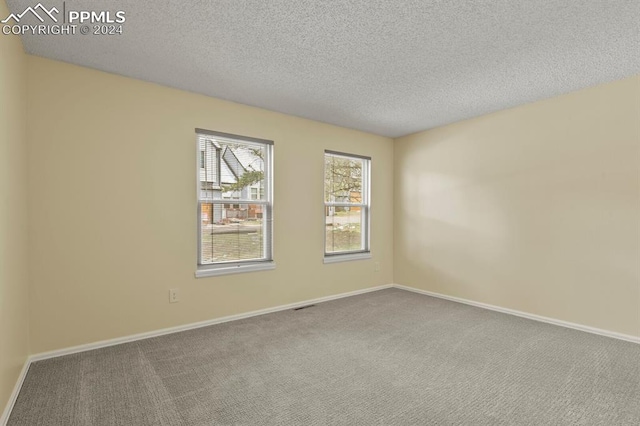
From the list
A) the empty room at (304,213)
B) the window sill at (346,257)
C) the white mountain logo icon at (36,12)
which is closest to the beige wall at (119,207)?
the empty room at (304,213)

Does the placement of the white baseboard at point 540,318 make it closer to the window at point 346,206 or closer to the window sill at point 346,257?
the window sill at point 346,257

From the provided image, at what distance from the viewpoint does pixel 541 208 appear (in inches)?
144

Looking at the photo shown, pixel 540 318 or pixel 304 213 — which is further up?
pixel 304 213

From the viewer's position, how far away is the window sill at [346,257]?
15.0ft

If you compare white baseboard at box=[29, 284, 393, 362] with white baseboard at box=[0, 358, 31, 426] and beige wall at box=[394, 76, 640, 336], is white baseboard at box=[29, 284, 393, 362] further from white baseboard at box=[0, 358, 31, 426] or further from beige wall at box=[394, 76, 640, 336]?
beige wall at box=[394, 76, 640, 336]

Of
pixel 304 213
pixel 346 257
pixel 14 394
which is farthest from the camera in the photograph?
pixel 346 257

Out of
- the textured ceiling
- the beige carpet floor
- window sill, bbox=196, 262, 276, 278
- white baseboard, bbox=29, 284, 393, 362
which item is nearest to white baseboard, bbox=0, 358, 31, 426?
the beige carpet floor

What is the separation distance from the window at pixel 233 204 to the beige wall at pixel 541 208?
2.40 m

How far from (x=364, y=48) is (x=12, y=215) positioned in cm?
269

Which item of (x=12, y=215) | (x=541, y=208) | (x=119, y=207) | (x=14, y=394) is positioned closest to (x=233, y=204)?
(x=119, y=207)

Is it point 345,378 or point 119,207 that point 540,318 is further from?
point 119,207

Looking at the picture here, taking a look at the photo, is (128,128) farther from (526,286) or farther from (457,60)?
(526,286)

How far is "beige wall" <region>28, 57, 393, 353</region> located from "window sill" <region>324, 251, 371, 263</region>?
798mm

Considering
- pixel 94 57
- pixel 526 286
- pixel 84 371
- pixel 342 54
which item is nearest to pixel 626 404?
pixel 526 286
